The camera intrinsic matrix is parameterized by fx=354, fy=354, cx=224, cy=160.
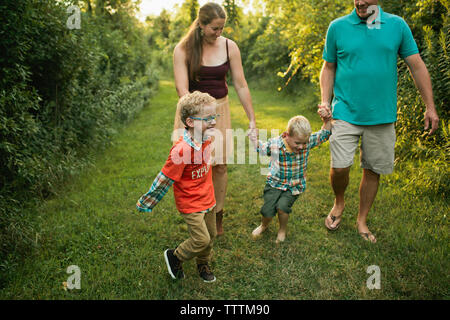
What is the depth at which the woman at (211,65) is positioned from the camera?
3006 mm

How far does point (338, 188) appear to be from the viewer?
11.8ft

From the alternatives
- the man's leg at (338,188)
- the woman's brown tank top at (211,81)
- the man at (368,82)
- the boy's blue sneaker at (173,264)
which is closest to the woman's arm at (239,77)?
Result: the woman's brown tank top at (211,81)

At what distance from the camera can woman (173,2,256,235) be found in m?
3.01

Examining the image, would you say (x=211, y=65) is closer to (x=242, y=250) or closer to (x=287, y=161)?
(x=287, y=161)

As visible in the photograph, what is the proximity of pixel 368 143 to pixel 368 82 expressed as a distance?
57 centimetres

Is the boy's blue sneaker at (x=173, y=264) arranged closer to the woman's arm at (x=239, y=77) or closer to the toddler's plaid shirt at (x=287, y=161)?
the toddler's plaid shirt at (x=287, y=161)

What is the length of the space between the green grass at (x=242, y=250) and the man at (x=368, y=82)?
42 centimetres

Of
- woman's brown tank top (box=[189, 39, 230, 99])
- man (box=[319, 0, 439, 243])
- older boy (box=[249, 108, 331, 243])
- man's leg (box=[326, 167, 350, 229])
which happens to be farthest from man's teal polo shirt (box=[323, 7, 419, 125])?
woman's brown tank top (box=[189, 39, 230, 99])

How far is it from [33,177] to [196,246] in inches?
76.2

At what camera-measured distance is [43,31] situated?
4355 millimetres

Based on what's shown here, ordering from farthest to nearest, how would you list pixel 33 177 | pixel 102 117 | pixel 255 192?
pixel 102 117, pixel 255 192, pixel 33 177

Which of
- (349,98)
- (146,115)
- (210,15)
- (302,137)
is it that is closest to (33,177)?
(210,15)
